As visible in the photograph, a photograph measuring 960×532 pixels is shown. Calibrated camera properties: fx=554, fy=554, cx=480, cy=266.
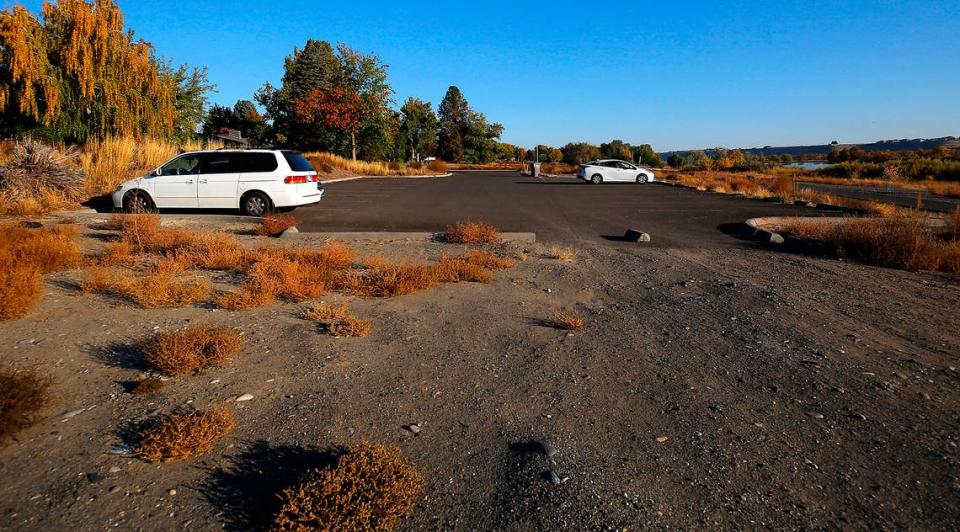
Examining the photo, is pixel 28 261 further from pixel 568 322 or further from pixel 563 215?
pixel 563 215

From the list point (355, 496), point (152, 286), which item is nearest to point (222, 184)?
point (152, 286)

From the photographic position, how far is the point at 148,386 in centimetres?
386

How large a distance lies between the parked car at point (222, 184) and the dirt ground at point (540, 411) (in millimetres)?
7458

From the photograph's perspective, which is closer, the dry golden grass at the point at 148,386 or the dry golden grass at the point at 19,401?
the dry golden grass at the point at 19,401

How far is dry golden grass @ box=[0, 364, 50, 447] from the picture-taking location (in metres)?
3.23

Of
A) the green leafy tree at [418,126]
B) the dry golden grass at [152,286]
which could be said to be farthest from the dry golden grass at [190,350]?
the green leafy tree at [418,126]

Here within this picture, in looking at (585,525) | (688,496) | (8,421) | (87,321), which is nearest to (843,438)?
(688,496)

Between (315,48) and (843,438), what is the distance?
Result: 66.5 m

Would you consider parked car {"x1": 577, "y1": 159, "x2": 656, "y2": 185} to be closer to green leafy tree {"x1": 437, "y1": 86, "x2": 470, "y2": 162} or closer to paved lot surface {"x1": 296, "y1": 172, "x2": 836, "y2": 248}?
paved lot surface {"x1": 296, "y1": 172, "x2": 836, "y2": 248}

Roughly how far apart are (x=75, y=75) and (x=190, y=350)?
69.2 feet

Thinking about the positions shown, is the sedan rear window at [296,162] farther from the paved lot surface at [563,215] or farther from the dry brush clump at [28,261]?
the dry brush clump at [28,261]

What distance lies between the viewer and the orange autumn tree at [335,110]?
4278 cm

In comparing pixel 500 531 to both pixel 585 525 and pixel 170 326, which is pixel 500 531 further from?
pixel 170 326

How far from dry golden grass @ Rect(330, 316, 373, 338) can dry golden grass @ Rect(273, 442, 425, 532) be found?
7.37 ft
